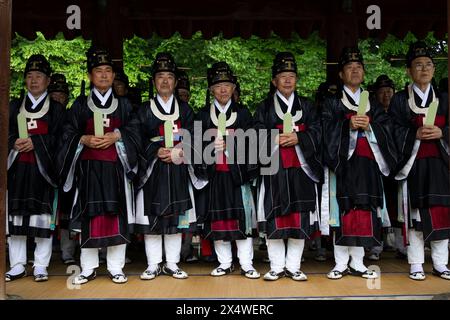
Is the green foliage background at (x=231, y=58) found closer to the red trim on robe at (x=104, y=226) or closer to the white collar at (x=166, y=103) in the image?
the white collar at (x=166, y=103)

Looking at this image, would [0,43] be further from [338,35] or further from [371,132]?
[338,35]

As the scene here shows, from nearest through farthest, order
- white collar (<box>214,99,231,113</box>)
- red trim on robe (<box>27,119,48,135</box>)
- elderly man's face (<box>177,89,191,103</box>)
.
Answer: red trim on robe (<box>27,119,48,135</box>), white collar (<box>214,99,231,113</box>), elderly man's face (<box>177,89,191,103</box>)

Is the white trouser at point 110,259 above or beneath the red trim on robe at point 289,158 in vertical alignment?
beneath

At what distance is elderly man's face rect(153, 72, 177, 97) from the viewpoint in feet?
17.7

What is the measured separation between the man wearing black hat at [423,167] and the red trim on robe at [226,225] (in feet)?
5.98

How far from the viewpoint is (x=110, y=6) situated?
7.23 metres

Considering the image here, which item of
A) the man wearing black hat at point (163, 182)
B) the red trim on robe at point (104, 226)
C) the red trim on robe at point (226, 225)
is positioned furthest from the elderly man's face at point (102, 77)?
the red trim on robe at point (226, 225)

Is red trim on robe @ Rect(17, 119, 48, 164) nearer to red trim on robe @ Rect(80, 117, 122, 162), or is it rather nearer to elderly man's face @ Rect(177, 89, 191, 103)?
red trim on robe @ Rect(80, 117, 122, 162)

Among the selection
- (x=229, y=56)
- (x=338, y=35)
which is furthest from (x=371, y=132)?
(x=229, y=56)

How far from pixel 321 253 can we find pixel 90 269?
9.94ft

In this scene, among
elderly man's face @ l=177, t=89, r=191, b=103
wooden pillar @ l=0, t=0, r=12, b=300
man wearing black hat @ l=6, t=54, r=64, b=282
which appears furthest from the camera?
elderly man's face @ l=177, t=89, r=191, b=103

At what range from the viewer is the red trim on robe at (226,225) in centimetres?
541

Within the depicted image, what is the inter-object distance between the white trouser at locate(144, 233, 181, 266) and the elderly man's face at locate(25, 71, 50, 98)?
76.4 inches

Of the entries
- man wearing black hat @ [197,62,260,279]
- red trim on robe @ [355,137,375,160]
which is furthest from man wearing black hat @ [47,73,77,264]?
red trim on robe @ [355,137,375,160]
